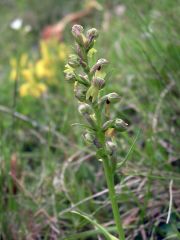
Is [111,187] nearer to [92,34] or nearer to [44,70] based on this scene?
[92,34]

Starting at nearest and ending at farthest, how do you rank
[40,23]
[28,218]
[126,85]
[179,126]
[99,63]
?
[99,63] < [28,218] < [179,126] < [126,85] < [40,23]

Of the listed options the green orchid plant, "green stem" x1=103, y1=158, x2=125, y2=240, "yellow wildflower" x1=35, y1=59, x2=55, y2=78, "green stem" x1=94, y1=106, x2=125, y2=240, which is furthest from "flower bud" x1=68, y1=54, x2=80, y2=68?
"yellow wildflower" x1=35, y1=59, x2=55, y2=78

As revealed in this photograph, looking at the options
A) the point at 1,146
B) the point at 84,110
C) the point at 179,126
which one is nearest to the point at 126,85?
the point at 179,126

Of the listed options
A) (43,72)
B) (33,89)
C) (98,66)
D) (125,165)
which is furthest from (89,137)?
(43,72)

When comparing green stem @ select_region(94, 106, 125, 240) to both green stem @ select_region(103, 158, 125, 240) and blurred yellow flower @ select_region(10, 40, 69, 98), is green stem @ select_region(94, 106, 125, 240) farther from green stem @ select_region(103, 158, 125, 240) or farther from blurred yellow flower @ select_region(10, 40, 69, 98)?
blurred yellow flower @ select_region(10, 40, 69, 98)

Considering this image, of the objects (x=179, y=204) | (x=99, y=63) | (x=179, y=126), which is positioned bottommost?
(x=179, y=204)

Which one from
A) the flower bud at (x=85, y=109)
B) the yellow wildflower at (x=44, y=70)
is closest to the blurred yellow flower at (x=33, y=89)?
the yellow wildflower at (x=44, y=70)

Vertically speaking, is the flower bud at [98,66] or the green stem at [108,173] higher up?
the flower bud at [98,66]

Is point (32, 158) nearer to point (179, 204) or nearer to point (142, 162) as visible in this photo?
point (142, 162)

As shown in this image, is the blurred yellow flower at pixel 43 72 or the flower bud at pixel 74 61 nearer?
the flower bud at pixel 74 61

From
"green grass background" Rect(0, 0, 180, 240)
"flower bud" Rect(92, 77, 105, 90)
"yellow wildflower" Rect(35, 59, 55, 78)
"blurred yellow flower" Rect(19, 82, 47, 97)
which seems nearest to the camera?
"flower bud" Rect(92, 77, 105, 90)

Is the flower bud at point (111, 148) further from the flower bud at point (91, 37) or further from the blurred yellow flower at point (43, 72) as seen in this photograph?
the blurred yellow flower at point (43, 72)
